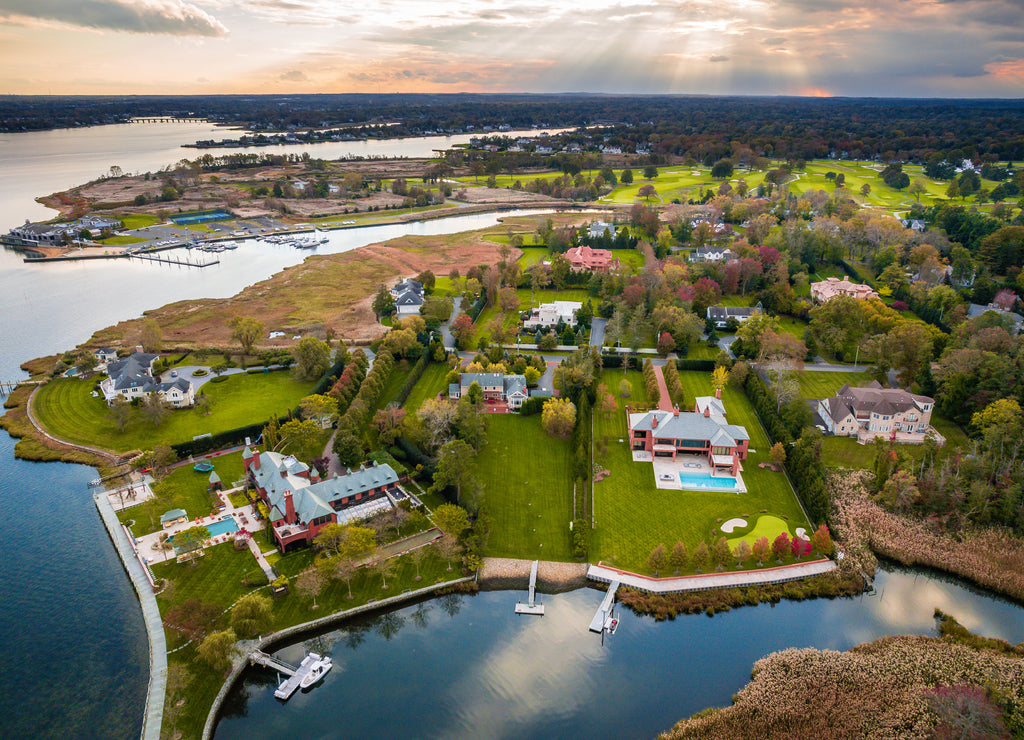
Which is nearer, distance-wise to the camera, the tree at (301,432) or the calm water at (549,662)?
the calm water at (549,662)

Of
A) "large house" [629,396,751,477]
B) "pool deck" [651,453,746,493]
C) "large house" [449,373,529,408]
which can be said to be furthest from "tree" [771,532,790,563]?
"large house" [449,373,529,408]

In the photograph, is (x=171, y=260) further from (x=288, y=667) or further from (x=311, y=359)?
(x=288, y=667)

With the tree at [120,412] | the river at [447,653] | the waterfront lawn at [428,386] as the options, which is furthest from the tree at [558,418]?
the tree at [120,412]

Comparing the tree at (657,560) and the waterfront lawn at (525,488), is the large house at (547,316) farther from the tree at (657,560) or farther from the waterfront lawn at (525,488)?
the tree at (657,560)

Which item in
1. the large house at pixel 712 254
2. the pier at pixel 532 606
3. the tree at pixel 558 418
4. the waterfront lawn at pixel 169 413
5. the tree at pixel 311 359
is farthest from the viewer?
the large house at pixel 712 254

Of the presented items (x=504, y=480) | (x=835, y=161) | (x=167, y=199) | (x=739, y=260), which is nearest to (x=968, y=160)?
(x=835, y=161)

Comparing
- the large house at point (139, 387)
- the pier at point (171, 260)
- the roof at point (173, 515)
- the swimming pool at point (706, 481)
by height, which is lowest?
the swimming pool at point (706, 481)

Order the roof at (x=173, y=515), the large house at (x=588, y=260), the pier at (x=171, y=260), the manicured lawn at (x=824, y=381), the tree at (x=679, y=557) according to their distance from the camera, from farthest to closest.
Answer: the pier at (x=171, y=260) < the large house at (x=588, y=260) < the manicured lawn at (x=824, y=381) < the roof at (x=173, y=515) < the tree at (x=679, y=557)
